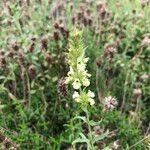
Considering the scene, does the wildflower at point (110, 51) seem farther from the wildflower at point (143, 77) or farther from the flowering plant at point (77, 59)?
the flowering plant at point (77, 59)

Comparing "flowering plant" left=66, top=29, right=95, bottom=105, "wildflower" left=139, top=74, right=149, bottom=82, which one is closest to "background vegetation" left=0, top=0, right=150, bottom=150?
"wildflower" left=139, top=74, right=149, bottom=82

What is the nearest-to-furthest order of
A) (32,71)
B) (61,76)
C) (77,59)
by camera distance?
(77,59) < (32,71) < (61,76)

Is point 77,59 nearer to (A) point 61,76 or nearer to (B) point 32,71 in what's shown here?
(B) point 32,71

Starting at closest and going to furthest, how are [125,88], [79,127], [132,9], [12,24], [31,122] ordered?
[79,127] → [31,122] → [125,88] → [12,24] → [132,9]

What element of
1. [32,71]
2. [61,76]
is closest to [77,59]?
[32,71]

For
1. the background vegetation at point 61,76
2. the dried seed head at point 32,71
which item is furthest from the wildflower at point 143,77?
the dried seed head at point 32,71

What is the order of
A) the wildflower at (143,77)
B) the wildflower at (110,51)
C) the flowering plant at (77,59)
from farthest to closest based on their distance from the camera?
the wildflower at (143,77), the wildflower at (110,51), the flowering plant at (77,59)

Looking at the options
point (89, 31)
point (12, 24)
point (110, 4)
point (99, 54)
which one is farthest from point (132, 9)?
point (12, 24)

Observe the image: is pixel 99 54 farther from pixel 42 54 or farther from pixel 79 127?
pixel 79 127
